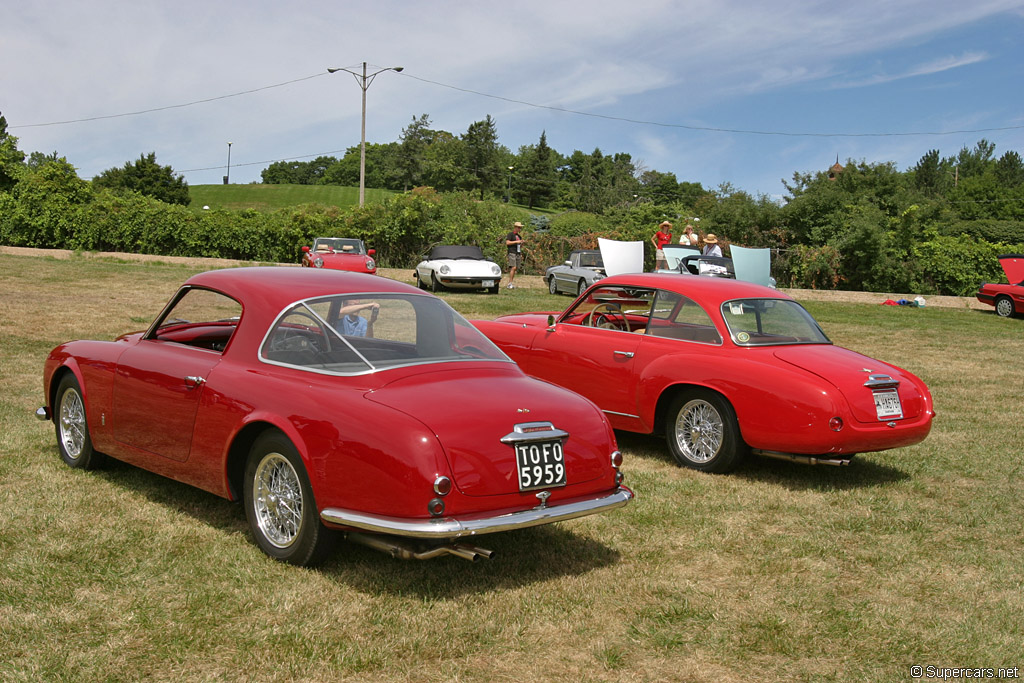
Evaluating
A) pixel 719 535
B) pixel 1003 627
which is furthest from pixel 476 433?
pixel 1003 627

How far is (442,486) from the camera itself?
13.3 ft

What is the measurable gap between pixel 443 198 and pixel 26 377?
2306cm

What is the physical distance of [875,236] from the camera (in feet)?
91.6

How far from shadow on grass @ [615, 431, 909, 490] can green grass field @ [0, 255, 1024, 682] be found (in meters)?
0.03

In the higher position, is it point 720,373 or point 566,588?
point 720,373

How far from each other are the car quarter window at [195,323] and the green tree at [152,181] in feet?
293

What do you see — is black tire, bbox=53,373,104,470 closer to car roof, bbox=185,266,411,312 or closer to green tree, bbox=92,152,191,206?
car roof, bbox=185,266,411,312

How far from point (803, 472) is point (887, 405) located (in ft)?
3.04

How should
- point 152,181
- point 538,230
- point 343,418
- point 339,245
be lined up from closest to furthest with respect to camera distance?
point 343,418, point 339,245, point 538,230, point 152,181

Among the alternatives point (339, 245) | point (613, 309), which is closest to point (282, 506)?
point (613, 309)

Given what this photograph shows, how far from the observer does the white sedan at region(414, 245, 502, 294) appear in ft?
71.6

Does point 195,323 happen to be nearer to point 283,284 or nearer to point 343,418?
point 283,284

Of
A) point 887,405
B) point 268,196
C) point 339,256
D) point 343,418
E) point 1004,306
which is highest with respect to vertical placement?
point 268,196

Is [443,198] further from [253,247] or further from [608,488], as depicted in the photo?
[608,488]
